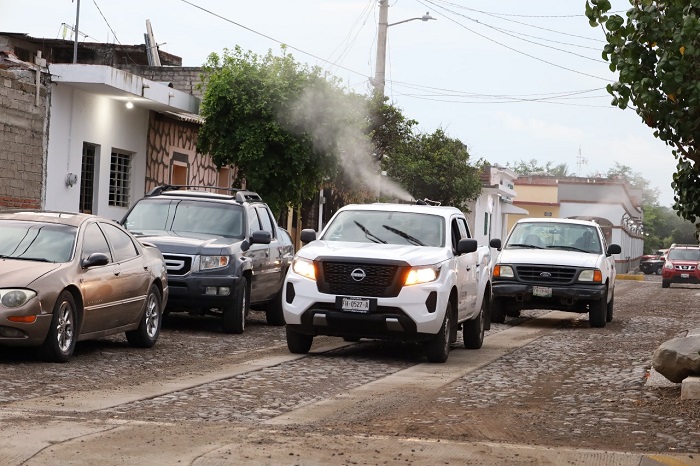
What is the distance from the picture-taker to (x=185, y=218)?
18078 millimetres

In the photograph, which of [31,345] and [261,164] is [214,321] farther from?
[261,164]

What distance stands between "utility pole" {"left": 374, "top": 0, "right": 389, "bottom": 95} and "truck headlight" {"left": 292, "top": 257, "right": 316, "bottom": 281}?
20757mm

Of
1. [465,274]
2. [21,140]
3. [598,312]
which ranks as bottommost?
[598,312]

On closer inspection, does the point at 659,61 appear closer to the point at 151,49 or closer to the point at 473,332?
the point at 473,332

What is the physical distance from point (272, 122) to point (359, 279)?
48.2 feet

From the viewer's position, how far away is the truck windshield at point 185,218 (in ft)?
58.7

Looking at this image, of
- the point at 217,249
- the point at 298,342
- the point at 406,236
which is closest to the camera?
the point at 298,342

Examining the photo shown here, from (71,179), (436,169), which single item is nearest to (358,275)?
(71,179)

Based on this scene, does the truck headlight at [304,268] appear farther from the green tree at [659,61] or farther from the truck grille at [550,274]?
the truck grille at [550,274]

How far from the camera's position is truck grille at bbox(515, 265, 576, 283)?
69.9 ft

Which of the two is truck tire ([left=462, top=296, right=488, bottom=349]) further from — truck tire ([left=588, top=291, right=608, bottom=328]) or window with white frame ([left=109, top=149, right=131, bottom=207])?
window with white frame ([left=109, top=149, right=131, bottom=207])

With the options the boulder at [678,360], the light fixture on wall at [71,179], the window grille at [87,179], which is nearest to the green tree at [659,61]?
the boulder at [678,360]

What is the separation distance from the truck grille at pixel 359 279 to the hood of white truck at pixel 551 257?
26.5 feet

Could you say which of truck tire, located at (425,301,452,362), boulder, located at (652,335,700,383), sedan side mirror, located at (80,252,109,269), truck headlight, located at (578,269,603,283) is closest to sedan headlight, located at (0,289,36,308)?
sedan side mirror, located at (80,252,109,269)
